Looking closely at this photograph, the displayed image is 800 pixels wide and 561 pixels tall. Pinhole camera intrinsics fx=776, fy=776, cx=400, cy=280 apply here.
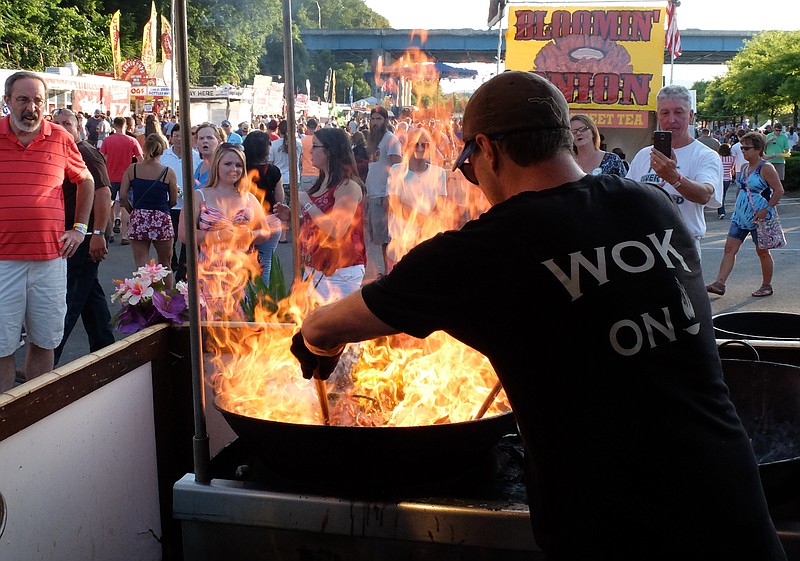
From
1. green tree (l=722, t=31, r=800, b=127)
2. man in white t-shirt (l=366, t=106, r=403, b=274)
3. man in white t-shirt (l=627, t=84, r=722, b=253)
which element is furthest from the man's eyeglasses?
green tree (l=722, t=31, r=800, b=127)

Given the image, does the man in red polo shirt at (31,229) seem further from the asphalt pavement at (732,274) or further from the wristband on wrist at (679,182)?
the wristband on wrist at (679,182)

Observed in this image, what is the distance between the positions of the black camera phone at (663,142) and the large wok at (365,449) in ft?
8.53

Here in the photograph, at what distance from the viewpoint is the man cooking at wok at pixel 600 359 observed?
151cm

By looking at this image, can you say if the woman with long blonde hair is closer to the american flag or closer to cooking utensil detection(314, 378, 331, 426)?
cooking utensil detection(314, 378, 331, 426)

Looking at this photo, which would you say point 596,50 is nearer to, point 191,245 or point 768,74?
point 191,245

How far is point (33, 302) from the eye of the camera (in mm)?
4516

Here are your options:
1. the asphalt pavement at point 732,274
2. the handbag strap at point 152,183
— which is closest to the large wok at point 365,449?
the asphalt pavement at point 732,274

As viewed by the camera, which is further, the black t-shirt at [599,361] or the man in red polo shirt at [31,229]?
the man in red polo shirt at [31,229]

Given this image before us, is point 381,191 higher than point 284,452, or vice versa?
point 381,191

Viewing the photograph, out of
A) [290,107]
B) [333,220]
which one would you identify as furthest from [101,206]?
[290,107]

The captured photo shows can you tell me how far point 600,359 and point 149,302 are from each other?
265 cm

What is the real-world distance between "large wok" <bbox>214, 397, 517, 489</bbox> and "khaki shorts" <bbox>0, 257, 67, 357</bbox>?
8.81 ft

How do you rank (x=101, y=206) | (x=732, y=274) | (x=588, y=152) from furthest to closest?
(x=732, y=274), (x=588, y=152), (x=101, y=206)

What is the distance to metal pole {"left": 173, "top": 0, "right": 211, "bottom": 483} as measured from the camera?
2.19m
